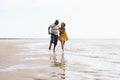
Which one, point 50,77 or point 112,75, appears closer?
point 50,77

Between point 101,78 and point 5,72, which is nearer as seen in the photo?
point 101,78

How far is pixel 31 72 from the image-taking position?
35.9ft

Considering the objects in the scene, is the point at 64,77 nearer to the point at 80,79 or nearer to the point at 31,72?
the point at 80,79

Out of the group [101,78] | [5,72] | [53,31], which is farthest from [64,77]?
[53,31]

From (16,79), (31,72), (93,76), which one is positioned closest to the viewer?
(16,79)

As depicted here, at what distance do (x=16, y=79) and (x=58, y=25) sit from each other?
12.6m

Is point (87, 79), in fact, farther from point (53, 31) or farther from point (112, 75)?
point (53, 31)

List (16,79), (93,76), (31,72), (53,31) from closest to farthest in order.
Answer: (16,79) → (93,76) → (31,72) → (53,31)

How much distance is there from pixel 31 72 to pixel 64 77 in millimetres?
1507

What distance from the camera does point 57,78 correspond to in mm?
9602

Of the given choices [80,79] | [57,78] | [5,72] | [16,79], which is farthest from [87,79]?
[5,72]

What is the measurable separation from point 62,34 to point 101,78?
12.4 metres

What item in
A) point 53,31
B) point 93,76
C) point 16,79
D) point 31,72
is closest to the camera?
point 16,79

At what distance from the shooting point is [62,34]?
22078 mm
